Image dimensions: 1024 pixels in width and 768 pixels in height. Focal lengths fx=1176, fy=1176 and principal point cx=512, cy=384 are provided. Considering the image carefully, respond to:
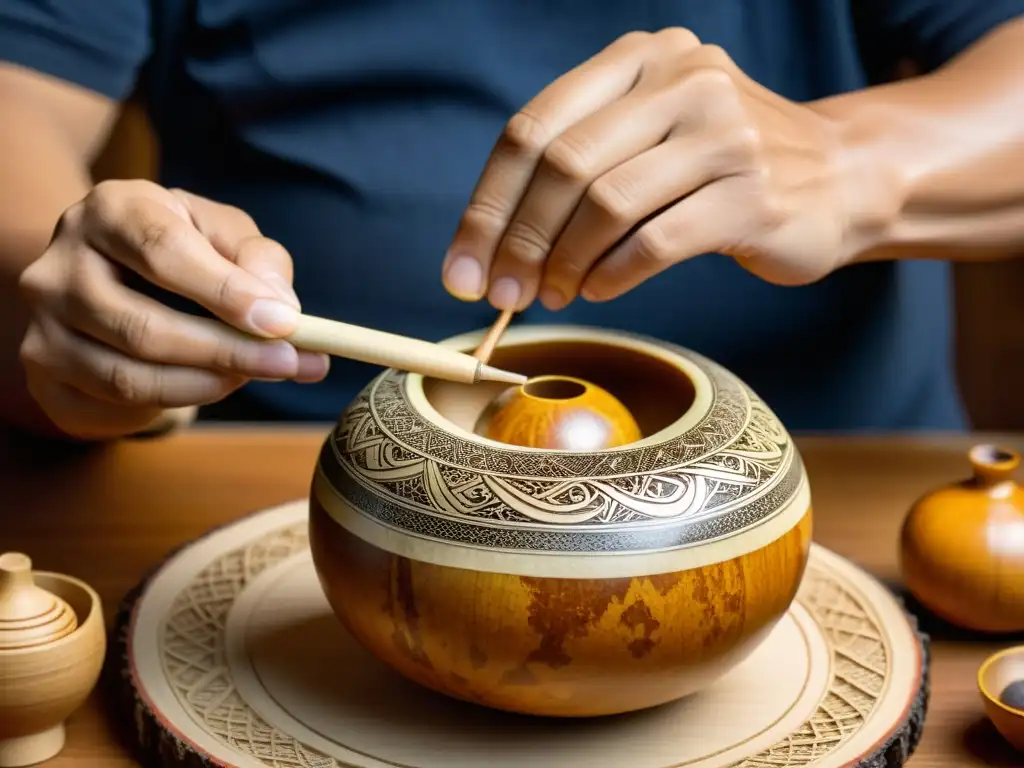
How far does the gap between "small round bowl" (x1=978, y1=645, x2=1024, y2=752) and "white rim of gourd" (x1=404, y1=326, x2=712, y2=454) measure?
264mm

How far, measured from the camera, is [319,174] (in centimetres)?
131

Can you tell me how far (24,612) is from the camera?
759mm

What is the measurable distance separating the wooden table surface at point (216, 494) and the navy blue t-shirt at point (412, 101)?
0.18 meters

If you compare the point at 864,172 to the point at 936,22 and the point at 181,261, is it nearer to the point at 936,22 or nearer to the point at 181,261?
the point at 936,22

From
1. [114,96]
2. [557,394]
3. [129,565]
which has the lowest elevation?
[129,565]

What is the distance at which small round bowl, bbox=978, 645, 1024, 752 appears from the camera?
2.51 feet

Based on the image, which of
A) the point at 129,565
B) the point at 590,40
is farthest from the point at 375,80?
the point at 129,565

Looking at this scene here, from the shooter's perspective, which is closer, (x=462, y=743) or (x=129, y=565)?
(x=462, y=743)

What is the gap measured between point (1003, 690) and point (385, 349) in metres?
0.48

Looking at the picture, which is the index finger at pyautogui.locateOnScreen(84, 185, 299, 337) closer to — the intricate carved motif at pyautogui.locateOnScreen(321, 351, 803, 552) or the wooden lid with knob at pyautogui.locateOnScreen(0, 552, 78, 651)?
the intricate carved motif at pyautogui.locateOnScreen(321, 351, 803, 552)

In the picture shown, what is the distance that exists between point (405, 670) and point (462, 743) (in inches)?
2.4

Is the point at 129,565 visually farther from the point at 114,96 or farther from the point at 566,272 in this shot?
the point at 114,96

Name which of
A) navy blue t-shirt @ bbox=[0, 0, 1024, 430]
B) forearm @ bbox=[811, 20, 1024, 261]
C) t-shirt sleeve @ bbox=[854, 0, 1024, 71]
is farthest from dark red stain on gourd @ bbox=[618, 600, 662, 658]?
t-shirt sleeve @ bbox=[854, 0, 1024, 71]

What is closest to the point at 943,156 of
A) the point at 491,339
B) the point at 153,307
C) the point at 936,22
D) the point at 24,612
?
the point at 936,22
